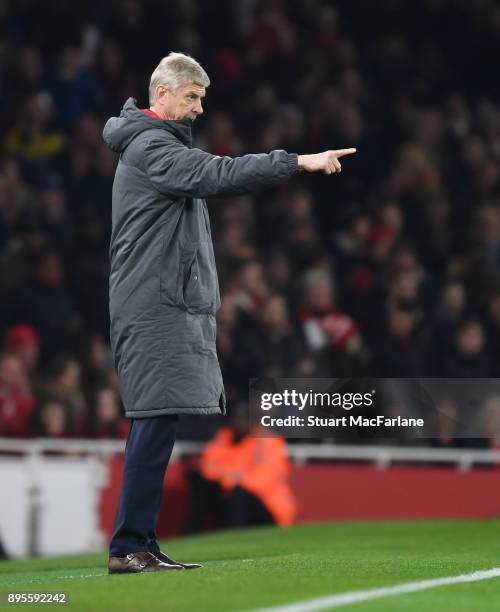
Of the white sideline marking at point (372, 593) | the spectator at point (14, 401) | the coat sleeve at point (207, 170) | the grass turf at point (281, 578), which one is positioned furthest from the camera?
the spectator at point (14, 401)

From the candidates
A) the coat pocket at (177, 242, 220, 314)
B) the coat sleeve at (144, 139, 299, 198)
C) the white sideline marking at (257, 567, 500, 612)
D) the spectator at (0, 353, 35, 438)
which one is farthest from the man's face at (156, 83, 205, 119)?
the spectator at (0, 353, 35, 438)

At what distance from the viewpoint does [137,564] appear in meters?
6.15

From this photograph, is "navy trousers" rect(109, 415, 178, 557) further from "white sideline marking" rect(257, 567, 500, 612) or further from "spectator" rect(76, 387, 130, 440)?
"spectator" rect(76, 387, 130, 440)

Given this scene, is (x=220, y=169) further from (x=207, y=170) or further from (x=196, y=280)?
(x=196, y=280)

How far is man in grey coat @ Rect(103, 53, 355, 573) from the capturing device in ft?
20.1

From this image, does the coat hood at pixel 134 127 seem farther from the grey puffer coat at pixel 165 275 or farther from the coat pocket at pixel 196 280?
the coat pocket at pixel 196 280

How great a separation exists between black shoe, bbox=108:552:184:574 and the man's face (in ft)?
5.72

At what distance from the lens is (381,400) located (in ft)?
26.1

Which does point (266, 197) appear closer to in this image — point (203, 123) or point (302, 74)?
point (203, 123)

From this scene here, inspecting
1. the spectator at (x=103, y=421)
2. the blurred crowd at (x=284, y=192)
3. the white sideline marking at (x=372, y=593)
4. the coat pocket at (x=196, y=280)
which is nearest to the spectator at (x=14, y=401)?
the blurred crowd at (x=284, y=192)

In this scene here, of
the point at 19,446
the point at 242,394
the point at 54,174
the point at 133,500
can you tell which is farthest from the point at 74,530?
the point at 133,500

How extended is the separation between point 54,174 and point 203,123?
2.26 meters

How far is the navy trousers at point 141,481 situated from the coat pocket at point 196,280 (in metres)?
0.45

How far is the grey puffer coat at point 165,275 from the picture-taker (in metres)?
6.10
